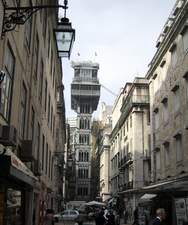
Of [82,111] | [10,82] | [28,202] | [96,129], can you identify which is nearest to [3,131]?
[10,82]

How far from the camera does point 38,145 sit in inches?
1016

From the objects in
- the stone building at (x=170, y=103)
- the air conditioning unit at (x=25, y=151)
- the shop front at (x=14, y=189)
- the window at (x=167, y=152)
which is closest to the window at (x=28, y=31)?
the air conditioning unit at (x=25, y=151)

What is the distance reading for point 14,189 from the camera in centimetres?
1538

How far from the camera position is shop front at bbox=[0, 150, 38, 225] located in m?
8.81

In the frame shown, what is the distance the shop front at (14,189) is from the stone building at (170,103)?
23.3 ft

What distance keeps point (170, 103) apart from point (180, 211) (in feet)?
57.0

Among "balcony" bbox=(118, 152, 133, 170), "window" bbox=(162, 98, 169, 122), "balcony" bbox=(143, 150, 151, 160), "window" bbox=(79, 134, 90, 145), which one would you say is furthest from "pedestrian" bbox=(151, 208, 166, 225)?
"window" bbox=(79, 134, 90, 145)

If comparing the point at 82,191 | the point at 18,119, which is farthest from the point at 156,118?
the point at 82,191

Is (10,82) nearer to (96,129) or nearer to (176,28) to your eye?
(176,28)

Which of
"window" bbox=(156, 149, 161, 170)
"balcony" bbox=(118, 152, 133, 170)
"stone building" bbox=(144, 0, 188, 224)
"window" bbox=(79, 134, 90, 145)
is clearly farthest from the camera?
"window" bbox=(79, 134, 90, 145)

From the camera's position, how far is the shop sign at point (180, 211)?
55.0ft

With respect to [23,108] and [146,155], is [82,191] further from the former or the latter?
[23,108]

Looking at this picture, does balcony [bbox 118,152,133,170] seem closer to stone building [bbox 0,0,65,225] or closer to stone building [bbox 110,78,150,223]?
stone building [bbox 110,78,150,223]

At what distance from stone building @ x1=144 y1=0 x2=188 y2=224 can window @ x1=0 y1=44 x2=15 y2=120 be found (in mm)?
11394
